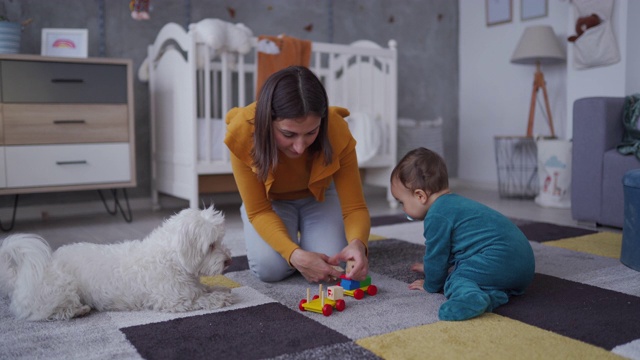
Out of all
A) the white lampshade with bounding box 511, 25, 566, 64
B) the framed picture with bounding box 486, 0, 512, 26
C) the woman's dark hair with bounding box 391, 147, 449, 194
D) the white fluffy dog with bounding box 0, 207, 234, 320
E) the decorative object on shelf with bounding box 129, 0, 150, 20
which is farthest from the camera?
the framed picture with bounding box 486, 0, 512, 26

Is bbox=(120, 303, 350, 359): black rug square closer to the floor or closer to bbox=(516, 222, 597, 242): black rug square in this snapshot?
the floor

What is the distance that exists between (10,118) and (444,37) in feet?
11.4

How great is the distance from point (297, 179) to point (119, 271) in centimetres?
63

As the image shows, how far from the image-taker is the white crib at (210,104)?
3.07m

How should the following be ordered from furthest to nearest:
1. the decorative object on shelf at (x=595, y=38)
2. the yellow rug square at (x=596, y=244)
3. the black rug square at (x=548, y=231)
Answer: the decorative object on shelf at (x=595, y=38) < the black rug square at (x=548, y=231) < the yellow rug square at (x=596, y=244)

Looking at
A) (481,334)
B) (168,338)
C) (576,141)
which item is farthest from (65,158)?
(576,141)

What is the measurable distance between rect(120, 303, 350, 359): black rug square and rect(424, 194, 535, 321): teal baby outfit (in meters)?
0.41

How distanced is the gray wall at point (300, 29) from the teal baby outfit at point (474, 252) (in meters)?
2.52

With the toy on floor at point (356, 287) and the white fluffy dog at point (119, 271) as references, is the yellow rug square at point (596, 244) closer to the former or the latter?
the toy on floor at point (356, 287)

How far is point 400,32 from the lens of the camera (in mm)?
4633

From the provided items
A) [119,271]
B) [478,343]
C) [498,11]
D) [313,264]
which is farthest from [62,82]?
[498,11]

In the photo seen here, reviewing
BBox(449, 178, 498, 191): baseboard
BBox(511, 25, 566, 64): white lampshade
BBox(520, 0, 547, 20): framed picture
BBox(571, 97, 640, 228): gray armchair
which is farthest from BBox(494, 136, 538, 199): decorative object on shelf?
BBox(571, 97, 640, 228): gray armchair

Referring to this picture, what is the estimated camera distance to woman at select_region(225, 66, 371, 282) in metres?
1.47

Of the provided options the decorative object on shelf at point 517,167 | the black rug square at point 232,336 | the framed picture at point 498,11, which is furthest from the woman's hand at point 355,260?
the framed picture at point 498,11
